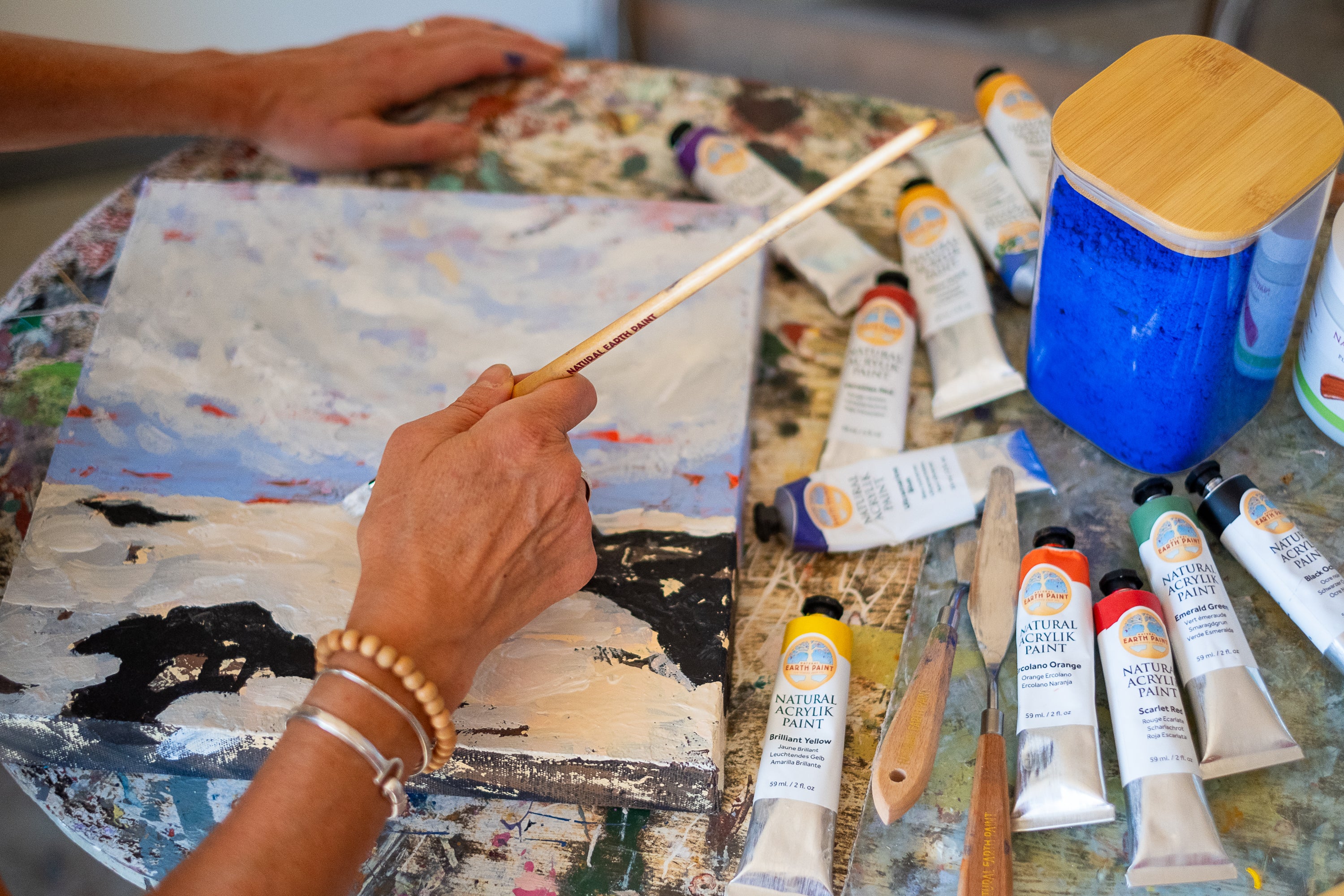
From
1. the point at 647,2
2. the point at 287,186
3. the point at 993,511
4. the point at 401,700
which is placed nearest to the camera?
the point at 401,700

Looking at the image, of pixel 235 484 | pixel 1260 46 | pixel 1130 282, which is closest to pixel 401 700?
pixel 235 484

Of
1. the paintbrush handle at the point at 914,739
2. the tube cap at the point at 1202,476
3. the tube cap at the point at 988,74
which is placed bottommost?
the paintbrush handle at the point at 914,739

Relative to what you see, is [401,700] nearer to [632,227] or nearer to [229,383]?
[229,383]

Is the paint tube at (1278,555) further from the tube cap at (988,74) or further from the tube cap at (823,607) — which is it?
the tube cap at (988,74)

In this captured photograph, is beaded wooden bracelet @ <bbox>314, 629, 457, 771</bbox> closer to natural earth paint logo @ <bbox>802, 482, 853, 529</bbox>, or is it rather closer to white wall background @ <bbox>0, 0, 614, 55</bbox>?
natural earth paint logo @ <bbox>802, 482, 853, 529</bbox>

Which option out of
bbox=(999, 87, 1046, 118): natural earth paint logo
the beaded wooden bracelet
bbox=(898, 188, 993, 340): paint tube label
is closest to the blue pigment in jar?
bbox=(898, 188, 993, 340): paint tube label

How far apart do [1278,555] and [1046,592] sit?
0.54 feet

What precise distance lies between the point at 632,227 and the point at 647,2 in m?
0.82

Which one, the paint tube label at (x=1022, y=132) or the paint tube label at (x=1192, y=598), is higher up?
the paint tube label at (x=1022, y=132)

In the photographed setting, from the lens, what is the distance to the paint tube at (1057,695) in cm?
61

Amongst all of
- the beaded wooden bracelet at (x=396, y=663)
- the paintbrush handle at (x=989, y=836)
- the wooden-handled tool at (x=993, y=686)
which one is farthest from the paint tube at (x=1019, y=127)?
the beaded wooden bracelet at (x=396, y=663)

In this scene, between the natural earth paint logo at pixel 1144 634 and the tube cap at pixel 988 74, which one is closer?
the natural earth paint logo at pixel 1144 634

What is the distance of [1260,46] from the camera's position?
209 cm

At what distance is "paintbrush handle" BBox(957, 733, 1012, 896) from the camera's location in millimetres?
587
